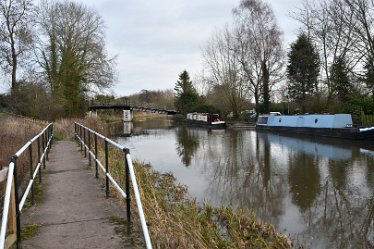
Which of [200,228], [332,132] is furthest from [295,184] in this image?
[332,132]

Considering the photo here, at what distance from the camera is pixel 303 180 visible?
1134 centimetres

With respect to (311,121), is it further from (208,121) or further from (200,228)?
(200,228)

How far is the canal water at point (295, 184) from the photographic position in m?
7.17

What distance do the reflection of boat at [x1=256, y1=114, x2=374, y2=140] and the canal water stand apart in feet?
4.74

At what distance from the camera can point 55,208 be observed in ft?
18.7

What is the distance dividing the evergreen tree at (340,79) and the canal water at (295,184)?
37.7 ft

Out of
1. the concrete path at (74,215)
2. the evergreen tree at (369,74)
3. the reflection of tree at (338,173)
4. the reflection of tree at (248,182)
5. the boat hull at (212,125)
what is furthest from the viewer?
the boat hull at (212,125)

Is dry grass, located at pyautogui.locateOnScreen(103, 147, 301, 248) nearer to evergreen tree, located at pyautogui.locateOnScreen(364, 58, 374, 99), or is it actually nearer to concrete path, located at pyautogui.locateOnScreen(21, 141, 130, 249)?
concrete path, located at pyautogui.locateOnScreen(21, 141, 130, 249)

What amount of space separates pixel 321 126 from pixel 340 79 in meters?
7.92

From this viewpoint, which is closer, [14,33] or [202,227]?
[202,227]

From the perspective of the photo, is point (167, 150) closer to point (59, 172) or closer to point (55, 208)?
point (59, 172)

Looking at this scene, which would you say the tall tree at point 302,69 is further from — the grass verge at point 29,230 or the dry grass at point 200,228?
the grass verge at point 29,230

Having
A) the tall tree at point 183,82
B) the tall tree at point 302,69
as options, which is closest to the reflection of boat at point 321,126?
the tall tree at point 302,69

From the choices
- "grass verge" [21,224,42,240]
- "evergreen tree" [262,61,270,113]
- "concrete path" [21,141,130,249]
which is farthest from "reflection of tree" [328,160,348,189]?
"evergreen tree" [262,61,270,113]
